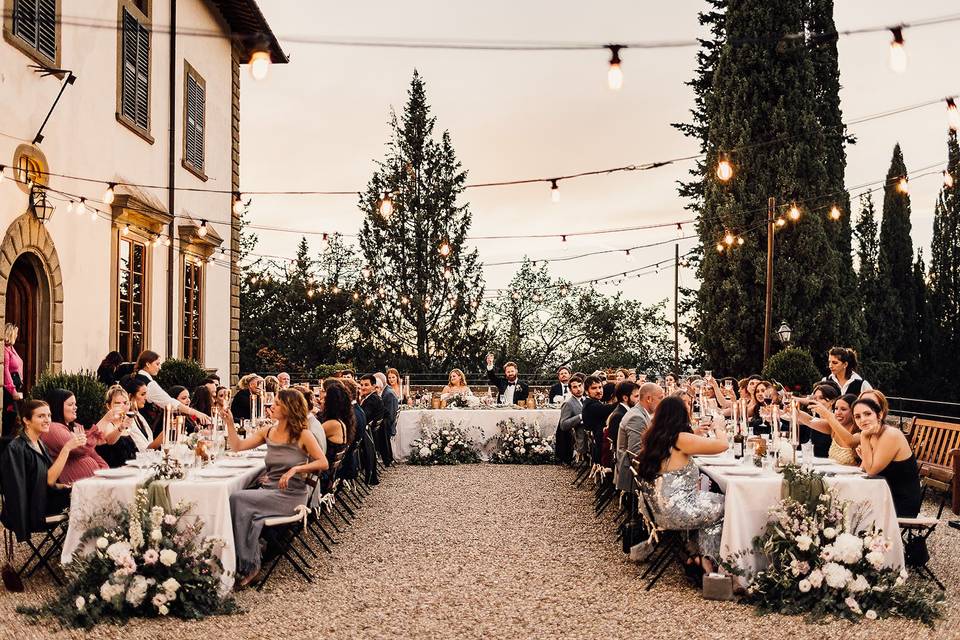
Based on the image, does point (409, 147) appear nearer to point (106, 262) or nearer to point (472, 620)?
point (106, 262)

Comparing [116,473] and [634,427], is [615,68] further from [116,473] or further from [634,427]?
[116,473]

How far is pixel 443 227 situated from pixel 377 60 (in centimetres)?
612

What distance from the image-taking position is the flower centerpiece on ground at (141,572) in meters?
5.34

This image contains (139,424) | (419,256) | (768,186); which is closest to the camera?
(139,424)

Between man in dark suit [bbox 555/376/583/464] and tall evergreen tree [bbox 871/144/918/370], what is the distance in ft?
68.8

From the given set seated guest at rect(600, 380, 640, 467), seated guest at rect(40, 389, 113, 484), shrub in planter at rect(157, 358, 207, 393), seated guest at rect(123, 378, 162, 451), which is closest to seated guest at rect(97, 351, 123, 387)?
shrub in planter at rect(157, 358, 207, 393)

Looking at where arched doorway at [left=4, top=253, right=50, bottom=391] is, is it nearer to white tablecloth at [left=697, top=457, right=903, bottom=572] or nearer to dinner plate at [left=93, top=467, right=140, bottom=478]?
dinner plate at [left=93, top=467, right=140, bottom=478]

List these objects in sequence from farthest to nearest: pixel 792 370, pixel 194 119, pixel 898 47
Result: pixel 792 370 < pixel 194 119 < pixel 898 47

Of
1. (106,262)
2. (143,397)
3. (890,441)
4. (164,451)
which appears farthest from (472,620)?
(106,262)

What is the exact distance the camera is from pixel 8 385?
372 inches

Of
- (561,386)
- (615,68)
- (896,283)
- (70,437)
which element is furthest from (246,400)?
(896,283)

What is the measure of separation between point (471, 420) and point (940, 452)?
6152 millimetres

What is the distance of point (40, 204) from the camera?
399 inches

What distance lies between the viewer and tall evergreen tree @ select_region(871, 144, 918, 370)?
30297 mm
